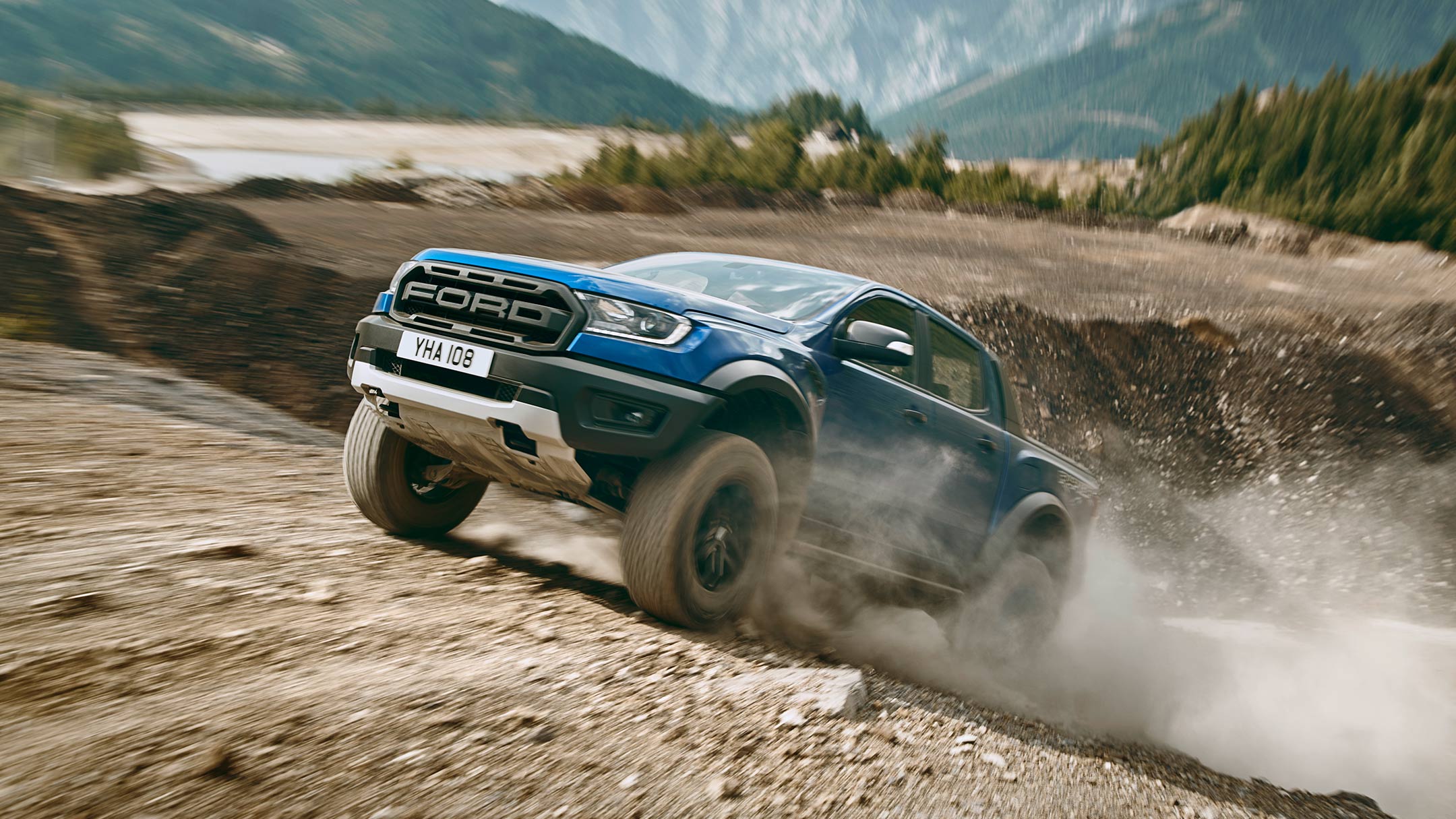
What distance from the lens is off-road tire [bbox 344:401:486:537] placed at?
4.19 m

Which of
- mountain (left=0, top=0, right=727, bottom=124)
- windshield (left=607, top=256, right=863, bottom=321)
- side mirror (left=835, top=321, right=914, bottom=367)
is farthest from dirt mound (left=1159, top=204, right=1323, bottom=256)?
A: mountain (left=0, top=0, right=727, bottom=124)

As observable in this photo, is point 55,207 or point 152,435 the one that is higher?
point 55,207

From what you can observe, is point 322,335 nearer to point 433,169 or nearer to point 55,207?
point 55,207

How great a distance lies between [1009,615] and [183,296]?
7.56 meters

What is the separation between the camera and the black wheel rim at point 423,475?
432cm

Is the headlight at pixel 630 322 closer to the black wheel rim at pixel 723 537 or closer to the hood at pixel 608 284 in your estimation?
the hood at pixel 608 284

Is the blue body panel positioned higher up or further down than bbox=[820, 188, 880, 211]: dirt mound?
further down

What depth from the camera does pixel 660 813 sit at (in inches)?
89.6

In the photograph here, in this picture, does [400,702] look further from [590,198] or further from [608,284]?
[590,198]

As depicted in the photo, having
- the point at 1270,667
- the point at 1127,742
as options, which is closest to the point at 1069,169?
the point at 1270,667

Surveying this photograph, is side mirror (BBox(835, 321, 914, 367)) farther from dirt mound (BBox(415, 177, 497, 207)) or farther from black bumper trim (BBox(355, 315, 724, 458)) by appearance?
dirt mound (BBox(415, 177, 497, 207))

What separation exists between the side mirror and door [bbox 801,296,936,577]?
0.17m

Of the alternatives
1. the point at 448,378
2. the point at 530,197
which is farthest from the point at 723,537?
the point at 530,197

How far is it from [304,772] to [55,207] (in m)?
10.5
